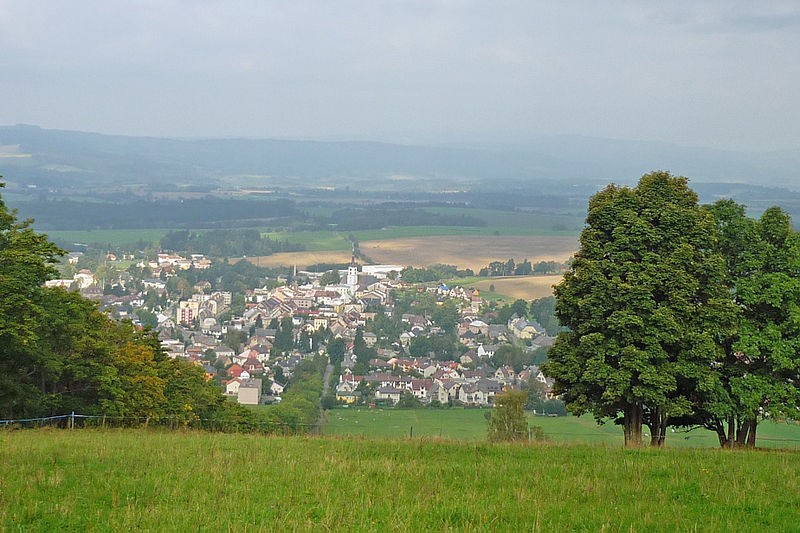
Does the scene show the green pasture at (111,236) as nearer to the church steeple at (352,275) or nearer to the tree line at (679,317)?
the church steeple at (352,275)

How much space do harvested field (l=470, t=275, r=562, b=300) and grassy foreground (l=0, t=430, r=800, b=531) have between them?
97.3 meters

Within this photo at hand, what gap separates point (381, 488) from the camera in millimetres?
11250

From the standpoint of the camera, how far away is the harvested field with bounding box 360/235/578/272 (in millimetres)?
146000

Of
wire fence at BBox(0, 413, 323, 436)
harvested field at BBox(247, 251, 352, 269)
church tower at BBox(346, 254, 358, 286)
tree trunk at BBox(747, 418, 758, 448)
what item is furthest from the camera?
harvested field at BBox(247, 251, 352, 269)

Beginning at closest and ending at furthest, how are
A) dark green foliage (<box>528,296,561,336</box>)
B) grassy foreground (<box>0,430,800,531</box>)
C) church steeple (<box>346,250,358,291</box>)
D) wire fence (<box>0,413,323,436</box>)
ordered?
grassy foreground (<box>0,430,800,531</box>) < wire fence (<box>0,413,323,436</box>) < dark green foliage (<box>528,296,561,336</box>) < church steeple (<box>346,250,358,291</box>)

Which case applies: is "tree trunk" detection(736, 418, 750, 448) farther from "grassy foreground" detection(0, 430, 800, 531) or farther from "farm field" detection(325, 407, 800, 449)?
"farm field" detection(325, 407, 800, 449)

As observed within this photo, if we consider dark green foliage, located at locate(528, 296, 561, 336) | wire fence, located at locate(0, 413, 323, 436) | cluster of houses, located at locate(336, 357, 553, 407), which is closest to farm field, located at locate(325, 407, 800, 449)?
cluster of houses, located at locate(336, 357, 553, 407)

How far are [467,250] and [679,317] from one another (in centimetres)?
13695

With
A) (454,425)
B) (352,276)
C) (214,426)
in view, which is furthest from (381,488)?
(352,276)

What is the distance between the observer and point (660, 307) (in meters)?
21.7

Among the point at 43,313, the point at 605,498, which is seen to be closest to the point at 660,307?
the point at 605,498

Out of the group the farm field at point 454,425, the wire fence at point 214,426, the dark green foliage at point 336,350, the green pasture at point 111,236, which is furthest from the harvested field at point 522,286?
the green pasture at point 111,236

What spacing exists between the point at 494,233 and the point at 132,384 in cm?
15375

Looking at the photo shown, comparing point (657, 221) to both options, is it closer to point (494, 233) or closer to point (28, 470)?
point (28, 470)
